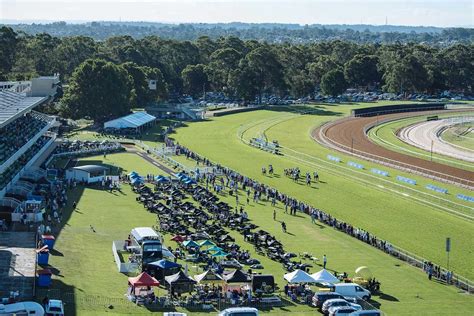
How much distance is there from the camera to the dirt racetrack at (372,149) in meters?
74.8

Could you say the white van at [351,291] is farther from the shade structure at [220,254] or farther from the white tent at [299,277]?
the shade structure at [220,254]

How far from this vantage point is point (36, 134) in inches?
2704

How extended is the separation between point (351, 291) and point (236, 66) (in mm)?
119389

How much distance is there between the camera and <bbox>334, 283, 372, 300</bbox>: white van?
38.0m

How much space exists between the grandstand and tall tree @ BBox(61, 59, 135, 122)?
19.4 meters

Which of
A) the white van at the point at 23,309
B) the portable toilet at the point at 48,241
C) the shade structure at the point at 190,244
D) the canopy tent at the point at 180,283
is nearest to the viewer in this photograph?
the white van at the point at 23,309

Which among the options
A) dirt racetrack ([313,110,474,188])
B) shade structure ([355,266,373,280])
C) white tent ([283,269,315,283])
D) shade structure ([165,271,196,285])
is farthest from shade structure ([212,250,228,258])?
dirt racetrack ([313,110,474,188])

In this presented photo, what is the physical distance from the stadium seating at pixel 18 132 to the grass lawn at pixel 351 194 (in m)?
17.9

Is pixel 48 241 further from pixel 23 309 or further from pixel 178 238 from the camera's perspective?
pixel 23 309

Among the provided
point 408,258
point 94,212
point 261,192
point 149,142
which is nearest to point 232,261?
point 408,258

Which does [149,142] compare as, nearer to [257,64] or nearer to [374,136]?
[374,136]

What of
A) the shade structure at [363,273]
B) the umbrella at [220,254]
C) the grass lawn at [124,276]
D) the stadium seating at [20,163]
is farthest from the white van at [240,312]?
the stadium seating at [20,163]

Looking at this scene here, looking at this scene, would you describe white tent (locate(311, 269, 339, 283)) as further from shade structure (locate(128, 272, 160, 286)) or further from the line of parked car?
shade structure (locate(128, 272, 160, 286))

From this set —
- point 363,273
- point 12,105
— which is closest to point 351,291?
point 363,273
